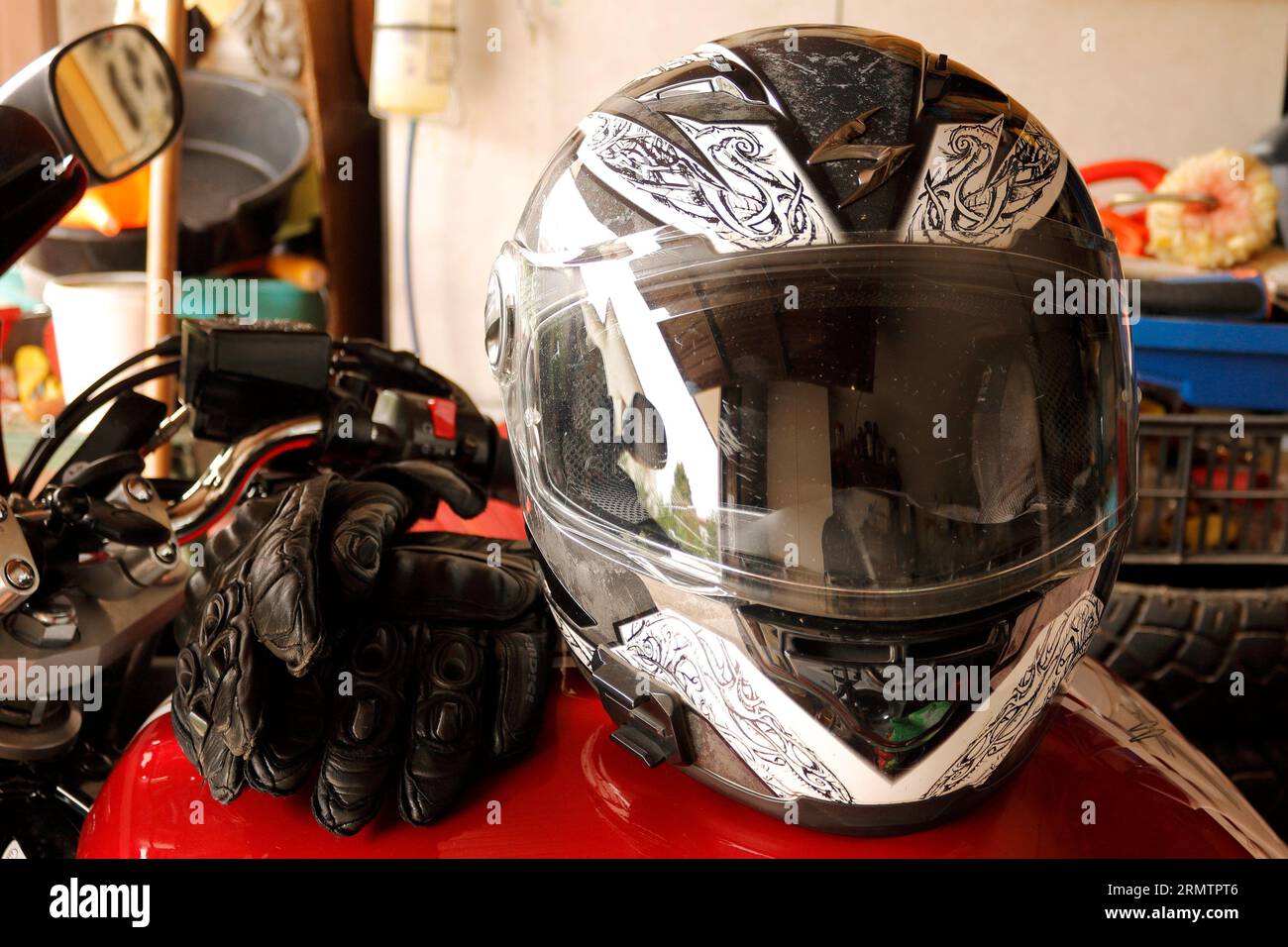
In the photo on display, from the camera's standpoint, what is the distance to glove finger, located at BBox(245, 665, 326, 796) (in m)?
0.63

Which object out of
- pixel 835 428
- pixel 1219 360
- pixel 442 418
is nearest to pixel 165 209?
pixel 442 418

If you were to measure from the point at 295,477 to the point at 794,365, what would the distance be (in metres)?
0.50

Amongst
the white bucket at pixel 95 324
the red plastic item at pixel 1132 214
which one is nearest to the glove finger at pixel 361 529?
the white bucket at pixel 95 324

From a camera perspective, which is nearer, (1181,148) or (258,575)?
(258,575)

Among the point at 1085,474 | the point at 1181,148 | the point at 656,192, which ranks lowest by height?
the point at 1085,474

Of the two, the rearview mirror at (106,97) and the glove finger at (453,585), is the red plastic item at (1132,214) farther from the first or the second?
the rearview mirror at (106,97)

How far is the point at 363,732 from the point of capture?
0.64m

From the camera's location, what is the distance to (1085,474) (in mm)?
668

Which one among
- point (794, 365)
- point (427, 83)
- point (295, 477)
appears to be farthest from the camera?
point (427, 83)

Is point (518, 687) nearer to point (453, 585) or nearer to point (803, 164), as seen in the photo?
point (453, 585)

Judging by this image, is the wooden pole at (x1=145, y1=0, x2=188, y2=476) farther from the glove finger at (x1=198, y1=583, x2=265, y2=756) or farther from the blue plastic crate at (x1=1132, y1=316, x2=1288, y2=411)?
the blue plastic crate at (x1=1132, y1=316, x2=1288, y2=411)

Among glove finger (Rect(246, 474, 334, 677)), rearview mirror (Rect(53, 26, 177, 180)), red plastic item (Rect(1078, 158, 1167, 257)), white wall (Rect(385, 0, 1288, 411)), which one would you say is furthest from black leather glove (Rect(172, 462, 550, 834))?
white wall (Rect(385, 0, 1288, 411))

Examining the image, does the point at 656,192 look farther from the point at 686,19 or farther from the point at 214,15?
the point at 214,15
